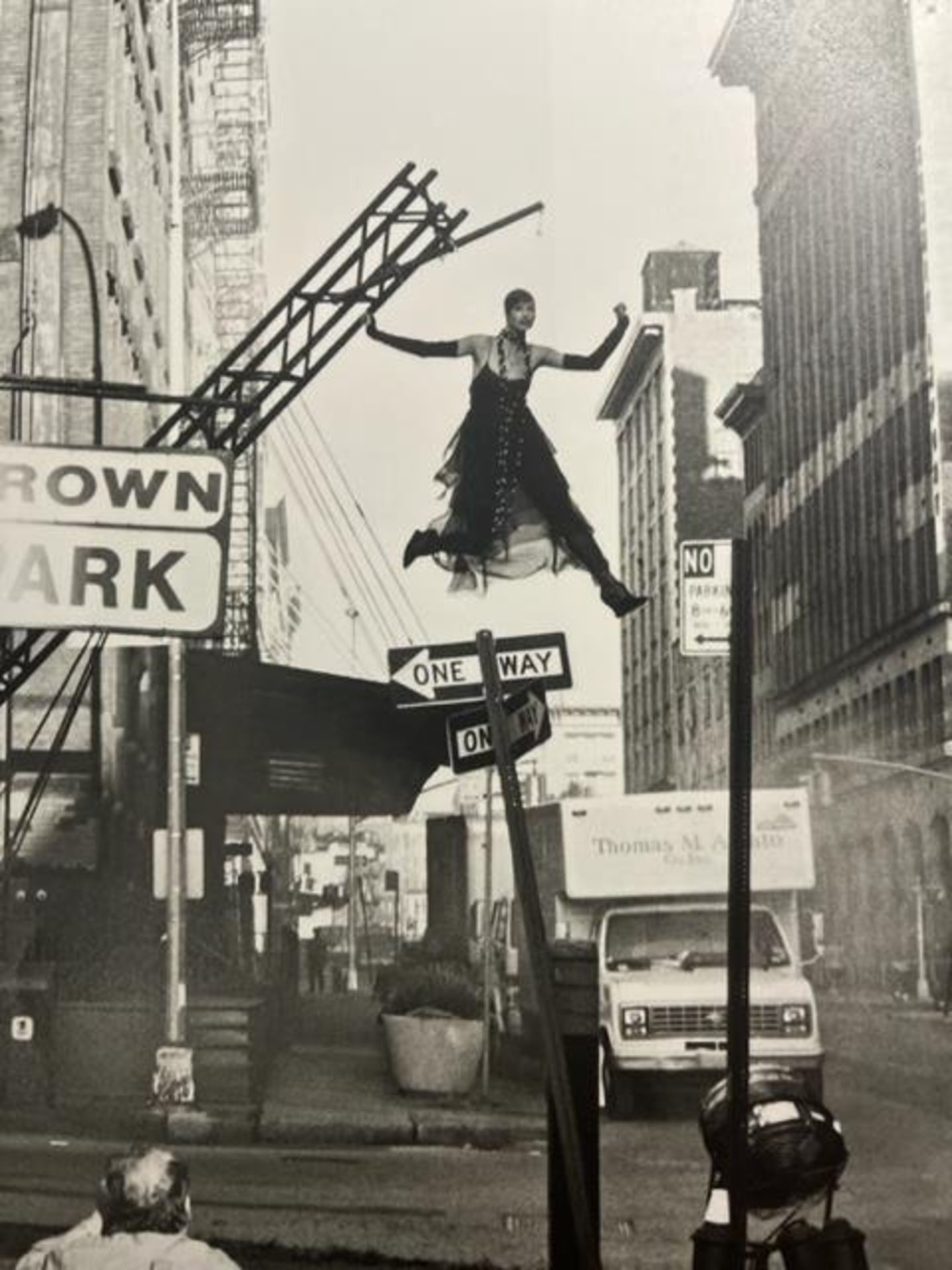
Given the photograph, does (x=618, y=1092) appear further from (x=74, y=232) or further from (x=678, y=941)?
(x=74, y=232)

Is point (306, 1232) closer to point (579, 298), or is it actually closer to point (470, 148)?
point (579, 298)

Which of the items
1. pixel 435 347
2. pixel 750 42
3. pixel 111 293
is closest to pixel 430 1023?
pixel 435 347

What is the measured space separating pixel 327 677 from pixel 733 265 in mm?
2693

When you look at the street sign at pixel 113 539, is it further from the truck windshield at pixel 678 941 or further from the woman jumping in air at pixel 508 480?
the truck windshield at pixel 678 941

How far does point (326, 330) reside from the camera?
956cm

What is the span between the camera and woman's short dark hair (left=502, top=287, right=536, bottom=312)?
9.34 metres

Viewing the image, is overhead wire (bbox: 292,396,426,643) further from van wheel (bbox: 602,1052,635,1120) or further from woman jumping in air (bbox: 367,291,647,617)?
van wheel (bbox: 602,1052,635,1120)

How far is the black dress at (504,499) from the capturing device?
30.9 ft

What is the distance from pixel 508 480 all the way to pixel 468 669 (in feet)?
3.08

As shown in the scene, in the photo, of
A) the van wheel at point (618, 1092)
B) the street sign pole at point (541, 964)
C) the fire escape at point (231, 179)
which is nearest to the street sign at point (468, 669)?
the fire escape at point (231, 179)

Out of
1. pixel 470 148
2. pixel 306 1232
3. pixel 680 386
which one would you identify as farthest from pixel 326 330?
pixel 306 1232

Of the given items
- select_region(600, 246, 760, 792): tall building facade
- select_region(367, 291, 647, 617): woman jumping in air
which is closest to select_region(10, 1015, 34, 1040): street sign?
select_region(367, 291, 647, 617): woman jumping in air

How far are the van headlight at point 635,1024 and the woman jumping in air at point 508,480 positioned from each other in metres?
1.86

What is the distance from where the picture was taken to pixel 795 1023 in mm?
9242
